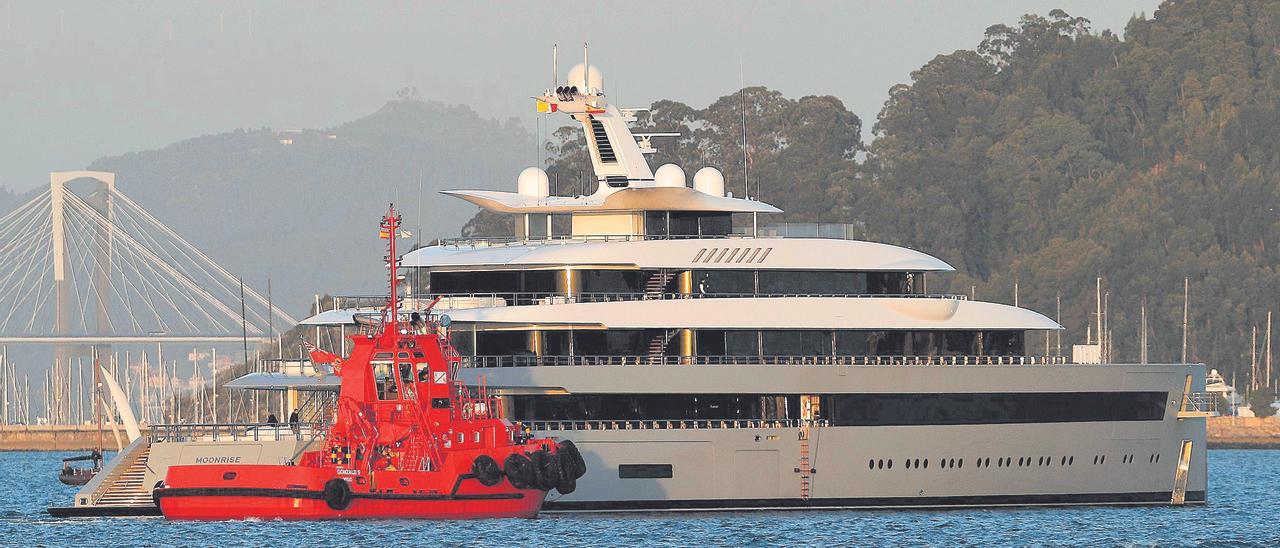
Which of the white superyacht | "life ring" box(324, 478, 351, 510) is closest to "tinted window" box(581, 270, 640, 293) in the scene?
the white superyacht

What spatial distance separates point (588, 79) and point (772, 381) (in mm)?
7816

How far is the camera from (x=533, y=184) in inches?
1784

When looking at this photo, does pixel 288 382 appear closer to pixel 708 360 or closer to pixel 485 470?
pixel 485 470

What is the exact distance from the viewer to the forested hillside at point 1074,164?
96312mm

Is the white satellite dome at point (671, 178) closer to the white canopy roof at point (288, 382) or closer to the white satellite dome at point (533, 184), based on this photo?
the white satellite dome at point (533, 184)

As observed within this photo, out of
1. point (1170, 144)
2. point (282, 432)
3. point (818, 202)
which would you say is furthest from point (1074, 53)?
point (282, 432)

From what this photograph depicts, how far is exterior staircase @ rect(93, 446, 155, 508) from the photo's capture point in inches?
1549

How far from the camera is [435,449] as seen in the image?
37.2m

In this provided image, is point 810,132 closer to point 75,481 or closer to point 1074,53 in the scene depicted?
point 1074,53

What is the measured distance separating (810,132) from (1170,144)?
50.8 feet

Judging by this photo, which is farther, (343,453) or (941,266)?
(941,266)

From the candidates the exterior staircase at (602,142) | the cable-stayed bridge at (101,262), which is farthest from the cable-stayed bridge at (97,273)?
the exterior staircase at (602,142)

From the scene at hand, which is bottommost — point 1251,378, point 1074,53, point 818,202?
point 1251,378

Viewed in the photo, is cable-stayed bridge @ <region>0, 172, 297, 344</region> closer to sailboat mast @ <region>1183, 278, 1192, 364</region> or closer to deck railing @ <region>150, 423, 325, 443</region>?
sailboat mast @ <region>1183, 278, 1192, 364</region>
